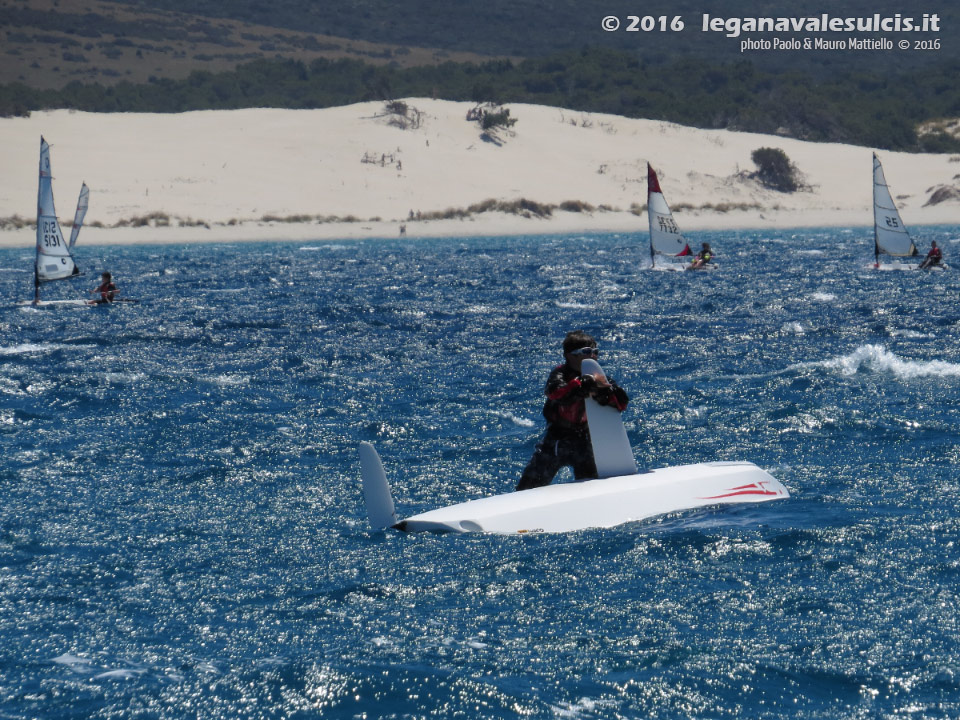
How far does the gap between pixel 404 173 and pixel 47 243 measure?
243ft

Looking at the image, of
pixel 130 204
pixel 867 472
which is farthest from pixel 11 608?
pixel 130 204

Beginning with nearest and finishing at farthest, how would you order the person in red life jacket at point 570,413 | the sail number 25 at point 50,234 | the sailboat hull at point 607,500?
the sailboat hull at point 607,500 < the person in red life jacket at point 570,413 < the sail number 25 at point 50,234

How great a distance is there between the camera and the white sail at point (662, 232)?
44.8 metres

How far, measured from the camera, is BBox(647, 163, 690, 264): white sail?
44.8 m

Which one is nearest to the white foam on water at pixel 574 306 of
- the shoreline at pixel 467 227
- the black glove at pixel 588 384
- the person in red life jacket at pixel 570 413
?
the person in red life jacket at pixel 570 413

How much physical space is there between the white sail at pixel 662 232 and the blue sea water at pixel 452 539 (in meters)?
18.5

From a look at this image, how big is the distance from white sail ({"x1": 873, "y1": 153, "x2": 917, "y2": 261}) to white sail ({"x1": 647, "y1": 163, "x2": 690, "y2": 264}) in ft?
23.3

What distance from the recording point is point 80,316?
31.0m

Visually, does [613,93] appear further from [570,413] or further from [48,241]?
[570,413]

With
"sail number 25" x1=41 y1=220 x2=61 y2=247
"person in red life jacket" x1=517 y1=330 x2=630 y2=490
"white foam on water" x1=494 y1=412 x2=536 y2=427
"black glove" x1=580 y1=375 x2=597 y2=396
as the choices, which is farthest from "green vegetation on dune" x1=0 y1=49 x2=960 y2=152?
"black glove" x1=580 y1=375 x2=597 y2=396

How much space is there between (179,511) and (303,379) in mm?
8221

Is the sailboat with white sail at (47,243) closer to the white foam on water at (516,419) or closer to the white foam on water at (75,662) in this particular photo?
the white foam on water at (516,419)

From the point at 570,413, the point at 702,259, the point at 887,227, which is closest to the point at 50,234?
the point at 702,259

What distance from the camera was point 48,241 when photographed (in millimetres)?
35344
